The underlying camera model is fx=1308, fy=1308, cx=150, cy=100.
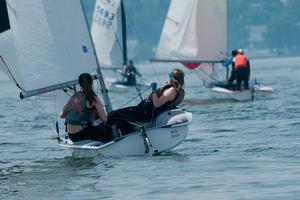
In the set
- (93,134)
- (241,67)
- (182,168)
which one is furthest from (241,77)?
(182,168)

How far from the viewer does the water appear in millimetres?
15094

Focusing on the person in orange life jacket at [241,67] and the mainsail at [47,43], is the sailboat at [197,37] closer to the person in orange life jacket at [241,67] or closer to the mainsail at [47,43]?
the person in orange life jacket at [241,67]

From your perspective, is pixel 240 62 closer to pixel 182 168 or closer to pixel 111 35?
pixel 111 35

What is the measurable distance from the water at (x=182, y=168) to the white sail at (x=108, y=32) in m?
21.8

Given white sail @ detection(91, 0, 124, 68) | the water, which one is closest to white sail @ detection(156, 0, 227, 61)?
white sail @ detection(91, 0, 124, 68)

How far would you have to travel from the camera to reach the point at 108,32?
48.1 meters

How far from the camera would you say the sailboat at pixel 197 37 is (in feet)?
126

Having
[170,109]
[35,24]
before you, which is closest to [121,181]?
[170,109]

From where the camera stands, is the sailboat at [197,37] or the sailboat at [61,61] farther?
the sailboat at [197,37]

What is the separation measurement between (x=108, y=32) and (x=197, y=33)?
9.28 m

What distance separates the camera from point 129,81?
45.7m

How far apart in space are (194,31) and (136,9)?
5721 inches

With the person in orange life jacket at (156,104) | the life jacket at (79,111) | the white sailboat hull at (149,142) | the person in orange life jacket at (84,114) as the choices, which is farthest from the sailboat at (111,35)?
the life jacket at (79,111)

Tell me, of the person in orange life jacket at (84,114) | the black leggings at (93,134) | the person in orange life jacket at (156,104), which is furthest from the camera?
the person in orange life jacket at (156,104)
